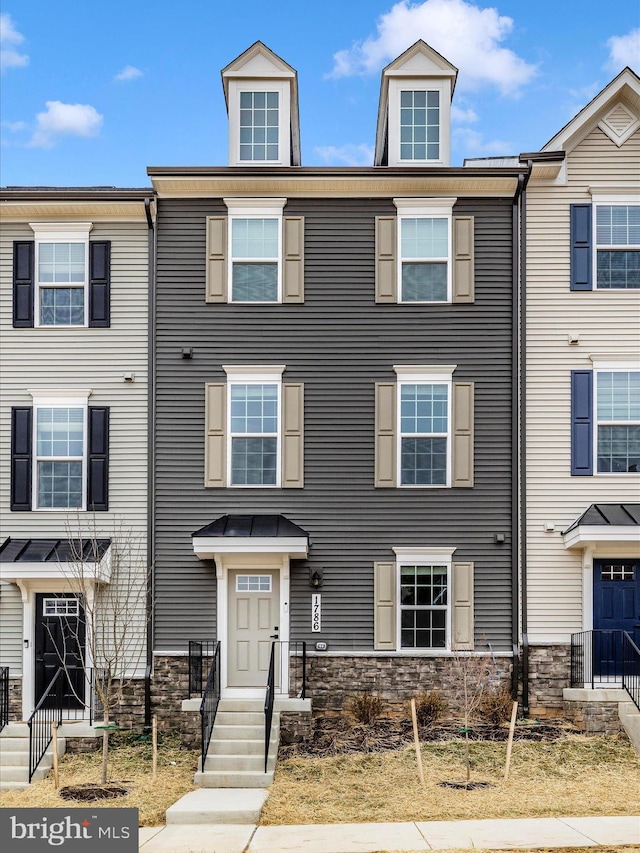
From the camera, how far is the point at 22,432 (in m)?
15.9

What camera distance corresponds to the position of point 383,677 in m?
15.4

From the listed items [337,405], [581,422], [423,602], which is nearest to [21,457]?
[337,405]

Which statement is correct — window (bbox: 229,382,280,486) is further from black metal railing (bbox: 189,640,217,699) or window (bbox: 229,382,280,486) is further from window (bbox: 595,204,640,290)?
window (bbox: 595,204,640,290)

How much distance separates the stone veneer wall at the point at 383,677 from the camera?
50.2 ft

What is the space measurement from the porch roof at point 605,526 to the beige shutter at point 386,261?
4.70 metres

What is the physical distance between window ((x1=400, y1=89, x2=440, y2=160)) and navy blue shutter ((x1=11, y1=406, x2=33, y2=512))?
7799 mm

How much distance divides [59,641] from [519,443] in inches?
323

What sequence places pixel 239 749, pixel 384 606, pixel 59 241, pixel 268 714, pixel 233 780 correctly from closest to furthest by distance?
pixel 233 780 < pixel 268 714 < pixel 239 749 < pixel 384 606 < pixel 59 241

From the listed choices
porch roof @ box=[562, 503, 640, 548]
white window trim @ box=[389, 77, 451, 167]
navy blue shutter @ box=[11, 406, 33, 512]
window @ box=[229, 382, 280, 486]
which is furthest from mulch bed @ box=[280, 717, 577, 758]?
white window trim @ box=[389, 77, 451, 167]

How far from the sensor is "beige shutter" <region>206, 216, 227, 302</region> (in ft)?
52.3

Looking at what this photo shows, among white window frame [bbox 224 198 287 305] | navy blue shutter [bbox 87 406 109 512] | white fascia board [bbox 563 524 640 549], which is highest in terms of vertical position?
white window frame [bbox 224 198 287 305]

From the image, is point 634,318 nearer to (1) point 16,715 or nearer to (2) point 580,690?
(2) point 580,690

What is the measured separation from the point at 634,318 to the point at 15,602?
11.3 m

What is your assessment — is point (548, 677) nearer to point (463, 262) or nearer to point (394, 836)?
point (394, 836)
